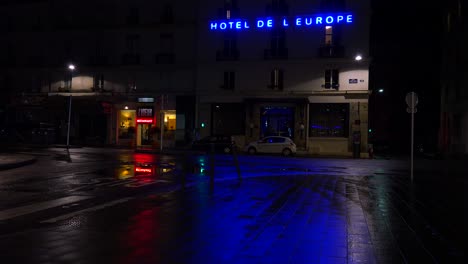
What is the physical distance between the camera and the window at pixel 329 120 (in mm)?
37438

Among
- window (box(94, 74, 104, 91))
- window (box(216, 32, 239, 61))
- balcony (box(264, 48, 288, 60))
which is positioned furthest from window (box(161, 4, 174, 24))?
balcony (box(264, 48, 288, 60))

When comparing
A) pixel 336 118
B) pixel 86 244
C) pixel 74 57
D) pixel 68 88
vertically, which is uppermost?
pixel 74 57

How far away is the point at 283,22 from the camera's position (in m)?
37.4

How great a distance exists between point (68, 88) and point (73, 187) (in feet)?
113

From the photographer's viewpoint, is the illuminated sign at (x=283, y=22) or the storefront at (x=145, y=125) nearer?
the illuminated sign at (x=283, y=22)

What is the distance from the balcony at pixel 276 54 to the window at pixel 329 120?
473 centimetres

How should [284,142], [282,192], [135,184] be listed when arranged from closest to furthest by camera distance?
[282,192] → [135,184] → [284,142]

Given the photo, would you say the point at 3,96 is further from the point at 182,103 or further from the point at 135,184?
the point at 135,184

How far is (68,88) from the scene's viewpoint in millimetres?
44781

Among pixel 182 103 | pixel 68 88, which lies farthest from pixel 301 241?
pixel 68 88

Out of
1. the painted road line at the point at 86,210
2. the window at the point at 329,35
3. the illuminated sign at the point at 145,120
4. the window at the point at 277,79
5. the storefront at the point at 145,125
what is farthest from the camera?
the illuminated sign at the point at 145,120

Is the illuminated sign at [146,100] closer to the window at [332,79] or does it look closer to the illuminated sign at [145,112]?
the illuminated sign at [145,112]

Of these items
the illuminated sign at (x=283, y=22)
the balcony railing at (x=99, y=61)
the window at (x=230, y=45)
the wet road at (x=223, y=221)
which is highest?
the illuminated sign at (x=283, y=22)

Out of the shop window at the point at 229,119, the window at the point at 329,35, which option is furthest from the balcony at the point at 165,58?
the window at the point at 329,35
